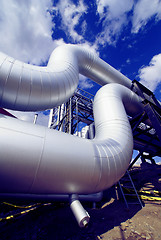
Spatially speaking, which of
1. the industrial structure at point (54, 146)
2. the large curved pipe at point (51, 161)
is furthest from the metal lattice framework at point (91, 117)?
the large curved pipe at point (51, 161)

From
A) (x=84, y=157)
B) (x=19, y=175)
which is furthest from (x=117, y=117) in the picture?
(x=19, y=175)

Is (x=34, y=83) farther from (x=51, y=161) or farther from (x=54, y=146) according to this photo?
(x=51, y=161)

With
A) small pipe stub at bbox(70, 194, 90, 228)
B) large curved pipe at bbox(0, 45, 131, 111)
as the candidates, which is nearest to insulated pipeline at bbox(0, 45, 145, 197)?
large curved pipe at bbox(0, 45, 131, 111)

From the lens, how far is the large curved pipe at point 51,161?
155 cm

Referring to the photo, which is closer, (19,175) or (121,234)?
(19,175)

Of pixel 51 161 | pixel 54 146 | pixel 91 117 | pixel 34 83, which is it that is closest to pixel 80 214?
pixel 51 161

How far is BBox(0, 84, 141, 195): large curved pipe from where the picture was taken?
1552 mm

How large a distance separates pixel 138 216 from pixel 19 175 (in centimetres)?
379

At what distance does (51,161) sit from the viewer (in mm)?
1754

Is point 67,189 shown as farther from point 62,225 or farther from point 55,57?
point 55,57

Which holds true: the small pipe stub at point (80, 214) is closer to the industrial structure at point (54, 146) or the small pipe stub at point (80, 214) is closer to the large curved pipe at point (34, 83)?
the industrial structure at point (54, 146)

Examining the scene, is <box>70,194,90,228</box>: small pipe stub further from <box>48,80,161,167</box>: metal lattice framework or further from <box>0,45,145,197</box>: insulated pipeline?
<box>48,80,161,167</box>: metal lattice framework

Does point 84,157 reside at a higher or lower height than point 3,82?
lower

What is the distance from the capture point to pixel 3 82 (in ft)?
7.88
